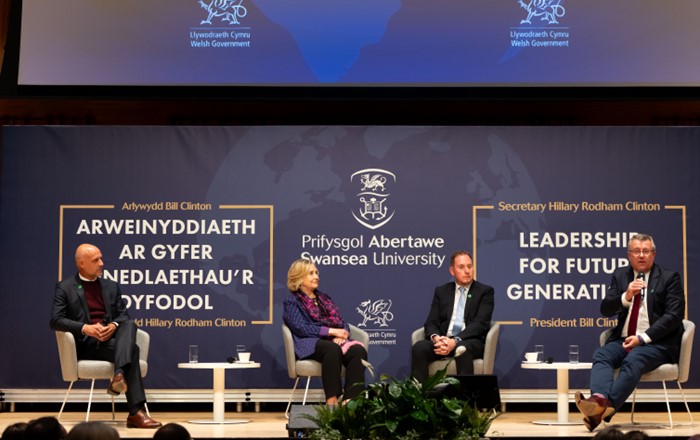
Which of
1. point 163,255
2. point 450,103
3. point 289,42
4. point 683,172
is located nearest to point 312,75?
point 289,42

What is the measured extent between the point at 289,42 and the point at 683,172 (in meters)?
3.14

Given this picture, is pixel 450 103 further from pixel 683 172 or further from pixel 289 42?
pixel 683 172

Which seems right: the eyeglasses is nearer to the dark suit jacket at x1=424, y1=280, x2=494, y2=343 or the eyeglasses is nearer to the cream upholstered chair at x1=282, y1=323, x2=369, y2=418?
the dark suit jacket at x1=424, y1=280, x2=494, y2=343

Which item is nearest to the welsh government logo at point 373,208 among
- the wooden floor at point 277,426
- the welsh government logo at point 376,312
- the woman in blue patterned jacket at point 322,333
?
the welsh government logo at point 376,312

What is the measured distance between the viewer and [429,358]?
22.3 feet

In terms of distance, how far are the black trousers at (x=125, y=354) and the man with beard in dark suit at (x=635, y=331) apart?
2784 millimetres

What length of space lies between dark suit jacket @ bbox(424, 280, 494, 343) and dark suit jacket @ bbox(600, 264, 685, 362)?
2.69ft

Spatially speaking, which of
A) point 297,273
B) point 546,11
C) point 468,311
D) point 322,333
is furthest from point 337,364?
point 546,11

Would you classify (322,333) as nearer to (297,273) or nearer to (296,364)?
(296,364)

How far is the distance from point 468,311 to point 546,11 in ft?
7.72

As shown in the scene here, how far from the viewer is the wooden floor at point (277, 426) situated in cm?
583

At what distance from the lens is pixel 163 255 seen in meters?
7.54

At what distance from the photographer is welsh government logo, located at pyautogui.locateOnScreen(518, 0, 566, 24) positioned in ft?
24.6

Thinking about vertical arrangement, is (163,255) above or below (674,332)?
above
